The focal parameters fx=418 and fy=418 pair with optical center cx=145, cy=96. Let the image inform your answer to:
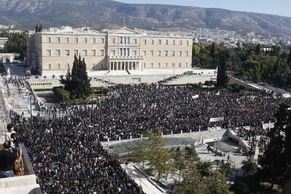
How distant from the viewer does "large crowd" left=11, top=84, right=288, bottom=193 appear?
2158cm

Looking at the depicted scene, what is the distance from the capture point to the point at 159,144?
26.9 meters

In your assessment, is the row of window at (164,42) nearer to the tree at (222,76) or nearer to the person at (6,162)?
the tree at (222,76)

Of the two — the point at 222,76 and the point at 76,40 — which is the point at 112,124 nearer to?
the point at 222,76

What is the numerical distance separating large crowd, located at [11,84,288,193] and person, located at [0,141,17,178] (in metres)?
10.2

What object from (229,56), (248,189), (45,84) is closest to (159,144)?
(248,189)

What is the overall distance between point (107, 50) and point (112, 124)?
36.7 m

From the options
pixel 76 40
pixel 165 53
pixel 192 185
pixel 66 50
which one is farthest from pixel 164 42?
pixel 192 185

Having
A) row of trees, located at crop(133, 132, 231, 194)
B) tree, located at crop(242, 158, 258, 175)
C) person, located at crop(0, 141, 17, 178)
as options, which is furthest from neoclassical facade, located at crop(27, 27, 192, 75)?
person, located at crop(0, 141, 17, 178)

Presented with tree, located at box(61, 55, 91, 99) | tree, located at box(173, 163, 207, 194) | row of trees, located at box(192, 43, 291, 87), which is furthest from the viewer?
row of trees, located at box(192, 43, 291, 87)

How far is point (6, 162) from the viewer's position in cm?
931

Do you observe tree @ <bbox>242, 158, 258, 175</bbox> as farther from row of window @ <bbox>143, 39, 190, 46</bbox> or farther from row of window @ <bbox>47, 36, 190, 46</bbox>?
row of window @ <bbox>143, 39, 190, 46</bbox>

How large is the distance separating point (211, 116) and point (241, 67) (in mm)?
36406

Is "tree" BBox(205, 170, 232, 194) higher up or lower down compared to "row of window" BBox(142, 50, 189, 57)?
lower down

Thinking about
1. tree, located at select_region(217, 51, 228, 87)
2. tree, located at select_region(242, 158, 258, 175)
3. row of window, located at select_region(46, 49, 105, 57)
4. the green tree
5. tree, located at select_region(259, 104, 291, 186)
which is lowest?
tree, located at select_region(242, 158, 258, 175)
